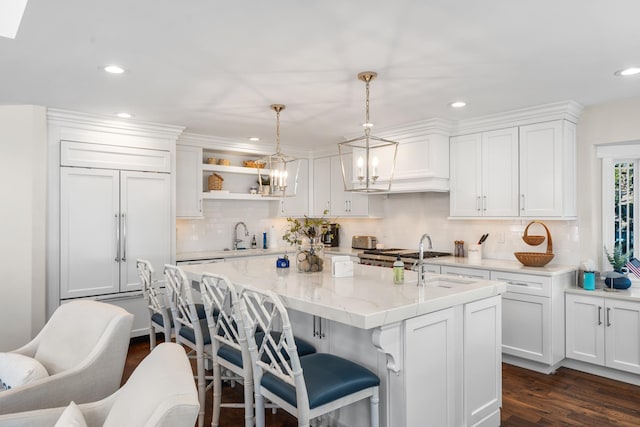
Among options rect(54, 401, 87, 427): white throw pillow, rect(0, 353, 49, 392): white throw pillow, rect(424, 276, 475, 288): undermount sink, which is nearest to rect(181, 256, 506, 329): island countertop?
rect(424, 276, 475, 288): undermount sink

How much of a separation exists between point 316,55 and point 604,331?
334 cm

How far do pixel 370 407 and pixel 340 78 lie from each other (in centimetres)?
221

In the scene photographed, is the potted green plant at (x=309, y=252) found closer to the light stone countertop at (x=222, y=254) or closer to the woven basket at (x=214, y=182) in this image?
the light stone countertop at (x=222, y=254)

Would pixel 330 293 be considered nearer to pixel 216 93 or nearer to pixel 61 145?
pixel 216 93

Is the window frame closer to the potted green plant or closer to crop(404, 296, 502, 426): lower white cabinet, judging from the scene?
crop(404, 296, 502, 426): lower white cabinet

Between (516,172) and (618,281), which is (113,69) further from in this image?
(618,281)

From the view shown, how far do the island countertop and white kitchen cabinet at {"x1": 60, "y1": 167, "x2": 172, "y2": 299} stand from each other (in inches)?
52.8

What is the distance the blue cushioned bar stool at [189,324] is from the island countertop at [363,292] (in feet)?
0.88

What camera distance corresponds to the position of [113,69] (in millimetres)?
2865

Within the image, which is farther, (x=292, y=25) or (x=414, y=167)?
(x=414, y=167)

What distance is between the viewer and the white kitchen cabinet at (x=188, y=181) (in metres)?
5.06

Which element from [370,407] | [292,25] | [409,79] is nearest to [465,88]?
[409,79]

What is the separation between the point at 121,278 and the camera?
437 centimetres

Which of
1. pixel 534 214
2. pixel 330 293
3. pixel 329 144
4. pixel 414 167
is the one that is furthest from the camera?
pixel 329 144
